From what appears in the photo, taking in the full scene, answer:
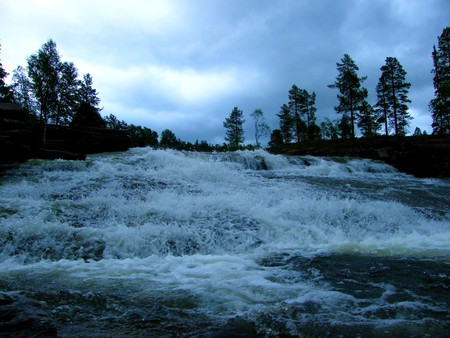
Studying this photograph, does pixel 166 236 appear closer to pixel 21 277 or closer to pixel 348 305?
pixel 21 277

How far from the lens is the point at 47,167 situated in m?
12.7

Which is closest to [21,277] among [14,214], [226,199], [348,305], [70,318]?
[70,318]

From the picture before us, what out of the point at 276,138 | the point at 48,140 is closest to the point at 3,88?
the point at 48,140

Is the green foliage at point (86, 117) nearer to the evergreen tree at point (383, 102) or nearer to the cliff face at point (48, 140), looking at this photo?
the cliff face at point (48, 140)

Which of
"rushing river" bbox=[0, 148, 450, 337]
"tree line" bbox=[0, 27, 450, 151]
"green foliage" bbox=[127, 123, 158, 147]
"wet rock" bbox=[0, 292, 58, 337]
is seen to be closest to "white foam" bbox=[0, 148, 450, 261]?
"rushing river" bbox=[0, 148, 450, 337]

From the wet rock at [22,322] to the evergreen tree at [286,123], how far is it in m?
56.0

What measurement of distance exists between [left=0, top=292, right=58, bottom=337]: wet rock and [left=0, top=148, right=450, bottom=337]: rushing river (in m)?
0.23

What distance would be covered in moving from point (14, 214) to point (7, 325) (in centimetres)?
521

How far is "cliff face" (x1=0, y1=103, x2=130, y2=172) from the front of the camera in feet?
51.8

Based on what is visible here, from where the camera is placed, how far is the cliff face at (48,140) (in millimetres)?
15781

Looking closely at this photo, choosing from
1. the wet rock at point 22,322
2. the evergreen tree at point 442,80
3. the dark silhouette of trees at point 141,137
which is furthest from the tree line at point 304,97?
the wet rock at point 22,322

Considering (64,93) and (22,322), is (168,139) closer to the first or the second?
(64,93)

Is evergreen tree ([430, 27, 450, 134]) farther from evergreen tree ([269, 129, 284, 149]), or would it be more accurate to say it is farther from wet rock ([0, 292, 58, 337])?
wet rock ([0, 292, 58, 337])

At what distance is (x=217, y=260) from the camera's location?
17.2 feet
